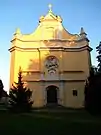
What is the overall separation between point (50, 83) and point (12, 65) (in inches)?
207

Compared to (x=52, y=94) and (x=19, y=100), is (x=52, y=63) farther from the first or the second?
(x=19, y=100)

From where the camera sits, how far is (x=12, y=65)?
3266 cm

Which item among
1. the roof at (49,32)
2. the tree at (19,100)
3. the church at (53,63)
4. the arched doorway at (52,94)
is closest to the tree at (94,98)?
the tree at (19,100)

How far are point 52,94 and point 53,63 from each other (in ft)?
12.9

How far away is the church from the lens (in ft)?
106

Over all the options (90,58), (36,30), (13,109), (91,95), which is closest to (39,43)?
(36,30)

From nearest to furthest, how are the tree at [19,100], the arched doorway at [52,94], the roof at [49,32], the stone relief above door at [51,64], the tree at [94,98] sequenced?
the tree at [94,98] → the tree at [19,100] → the arched doorway at [52,94] → the stone relief above door at [51,64] → the roof at [49,32]

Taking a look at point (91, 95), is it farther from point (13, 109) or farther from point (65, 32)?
point (65, 32)

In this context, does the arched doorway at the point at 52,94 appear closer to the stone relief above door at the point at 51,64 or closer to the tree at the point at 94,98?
the stone relief above door at the point at 51,64

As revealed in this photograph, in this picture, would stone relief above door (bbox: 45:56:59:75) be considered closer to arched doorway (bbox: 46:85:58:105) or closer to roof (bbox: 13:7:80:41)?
arched doorway (bbox: 46:85:58:105)

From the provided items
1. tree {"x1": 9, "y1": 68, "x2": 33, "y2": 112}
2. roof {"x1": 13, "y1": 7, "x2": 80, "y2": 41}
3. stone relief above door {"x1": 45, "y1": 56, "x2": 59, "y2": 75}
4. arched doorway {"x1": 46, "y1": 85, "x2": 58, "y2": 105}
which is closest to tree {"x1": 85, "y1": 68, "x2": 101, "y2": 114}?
tree {"x1": 9, "y1": 68, "x2": 33, "y2": 112}

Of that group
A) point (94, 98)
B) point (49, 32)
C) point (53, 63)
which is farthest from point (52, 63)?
point (94, 98)

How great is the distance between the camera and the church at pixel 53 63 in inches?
1267

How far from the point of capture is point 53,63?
109 ft
